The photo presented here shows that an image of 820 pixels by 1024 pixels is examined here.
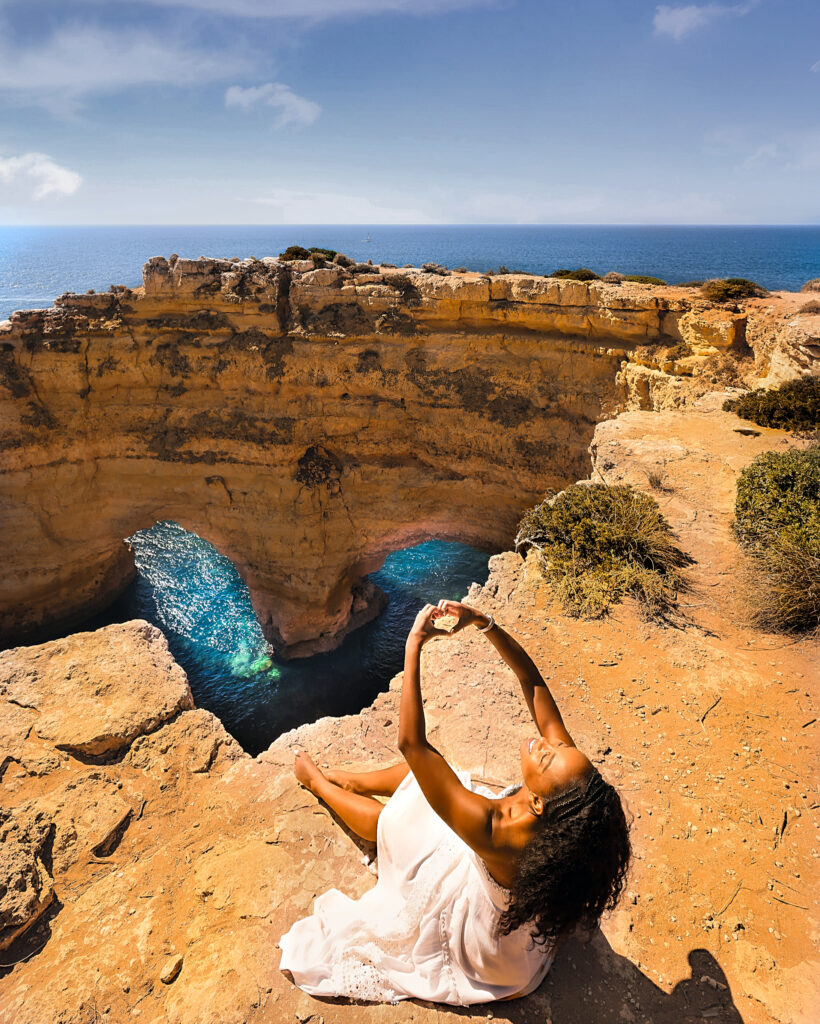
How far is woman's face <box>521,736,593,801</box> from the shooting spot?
2586 millimetres

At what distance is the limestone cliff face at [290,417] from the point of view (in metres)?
16.2

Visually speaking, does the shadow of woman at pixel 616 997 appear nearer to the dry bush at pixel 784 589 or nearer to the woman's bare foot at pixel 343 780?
the woman's bare foot at pixel 343 780

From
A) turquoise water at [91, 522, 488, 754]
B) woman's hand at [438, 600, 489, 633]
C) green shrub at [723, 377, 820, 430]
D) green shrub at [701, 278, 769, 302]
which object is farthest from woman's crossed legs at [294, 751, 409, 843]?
green shrub at [701, 278, 769, 302]

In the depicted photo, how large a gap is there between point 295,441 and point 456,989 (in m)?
16.0

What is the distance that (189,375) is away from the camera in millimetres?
17359

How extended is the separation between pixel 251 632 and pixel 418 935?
17147mm

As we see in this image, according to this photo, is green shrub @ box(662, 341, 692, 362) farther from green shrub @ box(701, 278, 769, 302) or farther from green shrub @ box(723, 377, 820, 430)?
green shrub @ box(723, 377, 820, 430)

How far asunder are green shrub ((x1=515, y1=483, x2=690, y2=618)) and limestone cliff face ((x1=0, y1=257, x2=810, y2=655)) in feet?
28.4

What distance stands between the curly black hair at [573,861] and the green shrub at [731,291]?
52.7ft

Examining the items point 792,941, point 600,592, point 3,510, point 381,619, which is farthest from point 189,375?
point 792,941

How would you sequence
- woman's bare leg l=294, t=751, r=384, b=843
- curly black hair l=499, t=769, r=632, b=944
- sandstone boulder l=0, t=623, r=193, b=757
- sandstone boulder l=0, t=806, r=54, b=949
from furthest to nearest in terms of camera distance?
sandstone boulder l=0, t=623, r=193, b=757 < woman's bare leg l=294, t=751, r=384, b=843 < sandstone boulder l=0, t=806, r=54, b=949 < curly black hair l=499, t=769, r=632, b=944

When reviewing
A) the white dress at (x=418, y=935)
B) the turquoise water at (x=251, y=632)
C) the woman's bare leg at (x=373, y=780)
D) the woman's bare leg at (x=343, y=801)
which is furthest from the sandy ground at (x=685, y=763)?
the turquoise water at (x=251, y=632)

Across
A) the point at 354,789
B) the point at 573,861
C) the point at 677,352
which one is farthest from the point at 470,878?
the point at 677,352

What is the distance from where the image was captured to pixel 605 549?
7.33m
